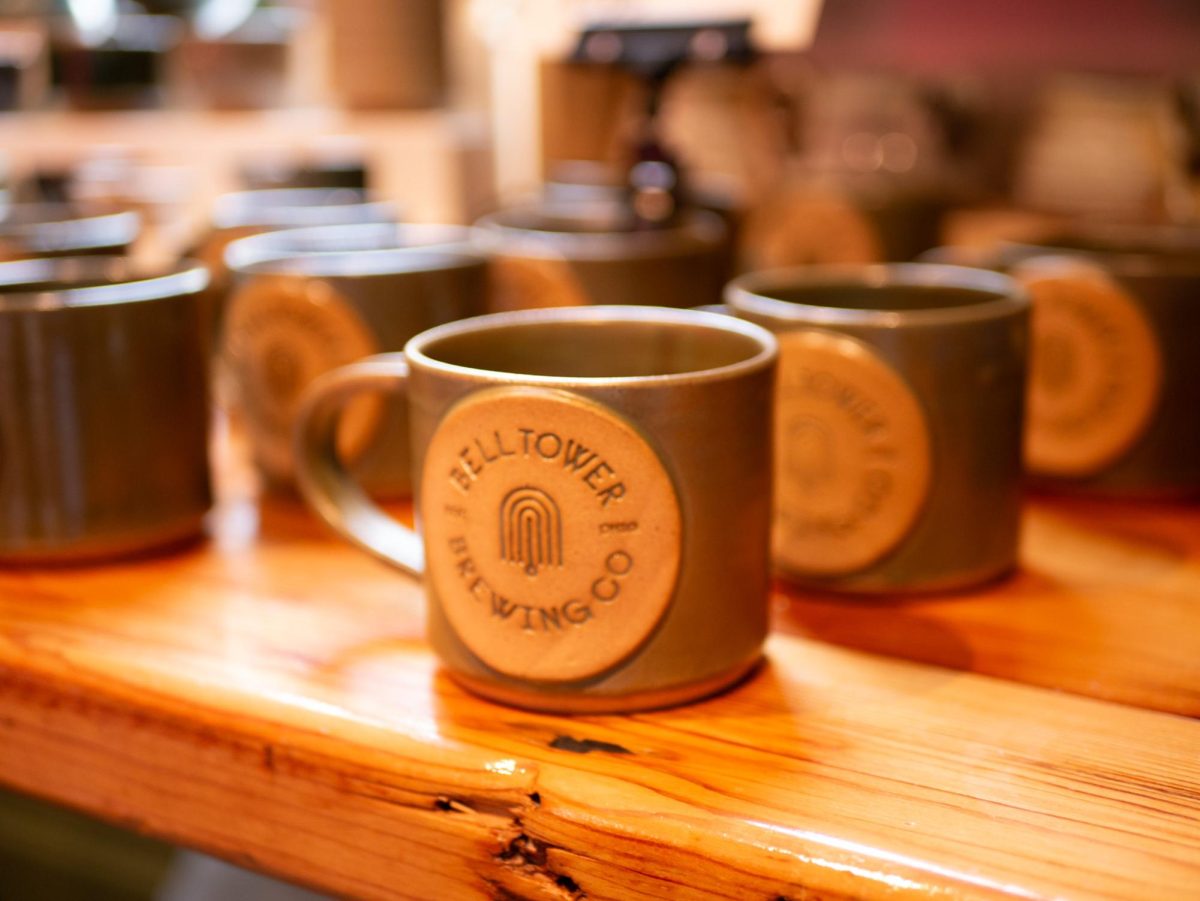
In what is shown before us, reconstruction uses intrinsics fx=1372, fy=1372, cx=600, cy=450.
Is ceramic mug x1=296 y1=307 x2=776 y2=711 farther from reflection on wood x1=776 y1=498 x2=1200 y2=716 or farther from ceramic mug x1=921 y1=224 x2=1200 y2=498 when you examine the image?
ceramic mug x1=921 y1=224 x2=1200 y2=498

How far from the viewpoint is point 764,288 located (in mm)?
758

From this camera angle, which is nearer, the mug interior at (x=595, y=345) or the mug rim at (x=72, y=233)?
the mug interior at (x=595, y=345)

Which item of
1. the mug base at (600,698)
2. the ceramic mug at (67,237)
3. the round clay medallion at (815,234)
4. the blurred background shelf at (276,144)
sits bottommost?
the mug base at (600,698)

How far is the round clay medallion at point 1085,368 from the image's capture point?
784 mm

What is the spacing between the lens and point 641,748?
53 cm

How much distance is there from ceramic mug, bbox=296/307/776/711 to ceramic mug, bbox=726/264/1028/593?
3.3 inches

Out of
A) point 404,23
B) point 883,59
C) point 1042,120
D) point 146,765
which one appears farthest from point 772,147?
point 146,765

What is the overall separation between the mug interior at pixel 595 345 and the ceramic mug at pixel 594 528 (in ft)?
0.15

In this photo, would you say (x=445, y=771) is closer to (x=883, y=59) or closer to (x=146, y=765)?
(x=146, y=765)

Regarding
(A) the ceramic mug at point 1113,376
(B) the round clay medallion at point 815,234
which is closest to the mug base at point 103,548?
→ (A) the ceramic mug at point 1113,376

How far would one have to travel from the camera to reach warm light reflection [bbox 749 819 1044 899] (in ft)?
1.39

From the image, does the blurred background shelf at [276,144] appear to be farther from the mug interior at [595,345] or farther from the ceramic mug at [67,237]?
the mug interior at [595,345]

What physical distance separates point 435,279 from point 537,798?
401 mm

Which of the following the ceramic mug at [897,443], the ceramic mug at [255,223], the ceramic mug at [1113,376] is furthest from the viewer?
the ceramic mug at [255,223]
